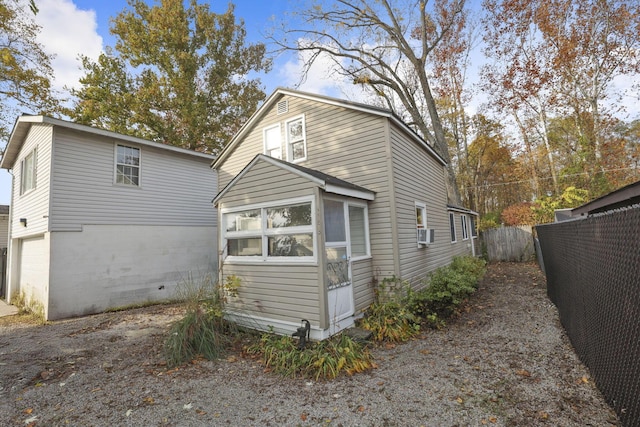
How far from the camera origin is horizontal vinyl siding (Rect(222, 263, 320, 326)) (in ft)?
18.1

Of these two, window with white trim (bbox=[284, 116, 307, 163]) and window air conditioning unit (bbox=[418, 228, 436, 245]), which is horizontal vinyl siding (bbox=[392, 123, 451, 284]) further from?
window with white trim (bbox=[284, 116, 307, 163])

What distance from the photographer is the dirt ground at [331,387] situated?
3.34 meters

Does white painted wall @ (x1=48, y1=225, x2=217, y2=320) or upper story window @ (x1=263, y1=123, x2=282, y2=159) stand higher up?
upper story window @ (x1=263, y1=123, x2=282, y2=159)

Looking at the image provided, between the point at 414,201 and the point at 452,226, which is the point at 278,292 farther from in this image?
the point at 452,226

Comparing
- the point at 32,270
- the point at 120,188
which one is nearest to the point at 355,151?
the point at 120,188

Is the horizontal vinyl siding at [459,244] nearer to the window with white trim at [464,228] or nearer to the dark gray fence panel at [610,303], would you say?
the window with white trim at [464,228]

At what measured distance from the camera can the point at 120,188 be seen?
9.72 m

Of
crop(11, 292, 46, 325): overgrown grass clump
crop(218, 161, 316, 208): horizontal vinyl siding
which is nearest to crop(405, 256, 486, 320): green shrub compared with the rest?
crop(218, 161, 316, 208): horizontal vinyl siding

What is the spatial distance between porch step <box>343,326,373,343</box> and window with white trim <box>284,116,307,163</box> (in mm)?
4879

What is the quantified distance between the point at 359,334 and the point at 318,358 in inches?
48.5

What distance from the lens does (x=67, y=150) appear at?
8742 millimetres

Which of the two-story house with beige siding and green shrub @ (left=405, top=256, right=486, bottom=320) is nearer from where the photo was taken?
the two-story house with beige siding

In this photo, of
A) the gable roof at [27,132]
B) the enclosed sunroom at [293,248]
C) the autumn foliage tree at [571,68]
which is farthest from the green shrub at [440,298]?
the autumn foliage tree at [571,68]

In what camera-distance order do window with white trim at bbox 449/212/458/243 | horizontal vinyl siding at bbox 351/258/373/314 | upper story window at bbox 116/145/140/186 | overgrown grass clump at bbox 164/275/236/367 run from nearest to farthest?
1. overgrown grass clump at bbox 164/275/236/367
2. horizontal vinyl siding at bbox 351/258/373/314
3. upper story window at bbox 116/145/140/186
4. window with white trim at bbox 449/212/458/243
